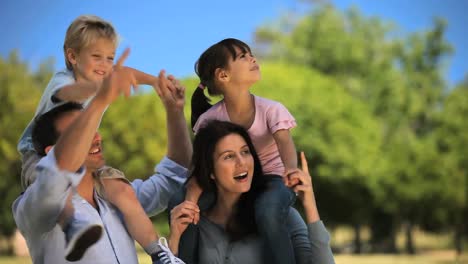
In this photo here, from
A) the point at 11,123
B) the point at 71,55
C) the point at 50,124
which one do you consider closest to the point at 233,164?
the point at 50,124

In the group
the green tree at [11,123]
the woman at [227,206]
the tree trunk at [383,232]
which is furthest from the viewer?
the tree trunk at [383,232]

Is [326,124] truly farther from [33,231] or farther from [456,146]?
[33,231]

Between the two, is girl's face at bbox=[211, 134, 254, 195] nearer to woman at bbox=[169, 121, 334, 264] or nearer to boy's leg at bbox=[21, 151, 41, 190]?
woman at bbox=[169, 121, 334, 264]

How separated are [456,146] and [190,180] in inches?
1318

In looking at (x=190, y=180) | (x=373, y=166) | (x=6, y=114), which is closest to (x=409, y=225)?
(x=373, y=166)

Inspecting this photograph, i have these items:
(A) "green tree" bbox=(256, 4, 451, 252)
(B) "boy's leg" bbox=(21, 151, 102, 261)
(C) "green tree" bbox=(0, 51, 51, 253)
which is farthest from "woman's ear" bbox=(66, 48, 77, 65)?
(A) "green tree" bbox=(256, 4, 451, 252)

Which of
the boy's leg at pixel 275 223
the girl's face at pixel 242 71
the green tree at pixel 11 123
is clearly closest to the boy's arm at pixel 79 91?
the boy's leg at pixel 275 223

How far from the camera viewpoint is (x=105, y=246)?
2.73 metres

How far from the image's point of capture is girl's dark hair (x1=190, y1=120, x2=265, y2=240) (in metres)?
3.33

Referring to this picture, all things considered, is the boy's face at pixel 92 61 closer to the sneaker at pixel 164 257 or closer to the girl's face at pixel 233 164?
the girl's face at pixel 233 164

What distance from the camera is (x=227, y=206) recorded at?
3410 millimetres

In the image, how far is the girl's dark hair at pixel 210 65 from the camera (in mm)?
3902

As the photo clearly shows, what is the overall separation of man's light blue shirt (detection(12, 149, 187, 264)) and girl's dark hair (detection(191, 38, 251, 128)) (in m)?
1.18

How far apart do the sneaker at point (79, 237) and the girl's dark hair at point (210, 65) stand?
145 centimetres
